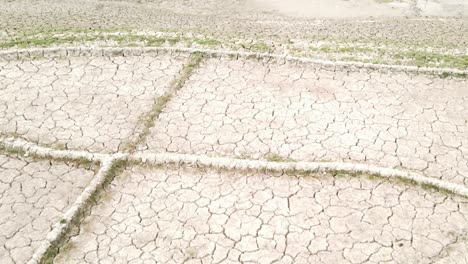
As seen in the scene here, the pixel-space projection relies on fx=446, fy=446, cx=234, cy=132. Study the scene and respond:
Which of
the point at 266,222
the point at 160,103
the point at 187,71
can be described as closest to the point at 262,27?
the point at 187,71

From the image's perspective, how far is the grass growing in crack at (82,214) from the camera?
488 cm

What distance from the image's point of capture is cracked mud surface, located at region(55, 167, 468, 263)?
4836 millimetres

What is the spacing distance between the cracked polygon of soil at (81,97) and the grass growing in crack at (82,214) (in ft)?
1.55

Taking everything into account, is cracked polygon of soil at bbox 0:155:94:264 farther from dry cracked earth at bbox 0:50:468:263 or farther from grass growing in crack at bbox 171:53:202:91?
grass growing in crack at bbox 171:53:202:91

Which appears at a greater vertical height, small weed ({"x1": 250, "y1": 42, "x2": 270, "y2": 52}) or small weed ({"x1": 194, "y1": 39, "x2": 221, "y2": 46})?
small weed ({"x1": 194, "y1": 39, "x2": 221, "y2": 46})

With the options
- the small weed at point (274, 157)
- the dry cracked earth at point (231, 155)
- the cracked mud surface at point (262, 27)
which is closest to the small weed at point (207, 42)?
the cracked mud surface at point (262, 27)

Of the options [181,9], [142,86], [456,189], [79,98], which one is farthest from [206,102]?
[181,9]

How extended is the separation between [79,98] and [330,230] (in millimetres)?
4912

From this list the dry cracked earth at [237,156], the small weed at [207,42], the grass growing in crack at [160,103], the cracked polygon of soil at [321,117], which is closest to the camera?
the dry cracked earth at [237,156]

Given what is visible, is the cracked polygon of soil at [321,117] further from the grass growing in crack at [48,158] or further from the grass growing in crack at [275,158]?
the grass growing in crack at [48,158]

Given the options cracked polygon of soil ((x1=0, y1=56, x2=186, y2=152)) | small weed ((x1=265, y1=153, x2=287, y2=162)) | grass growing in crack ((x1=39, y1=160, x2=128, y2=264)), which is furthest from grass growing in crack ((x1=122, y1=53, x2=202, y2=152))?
small weed ((x1=265, y1=153, x2=287, y2=162))

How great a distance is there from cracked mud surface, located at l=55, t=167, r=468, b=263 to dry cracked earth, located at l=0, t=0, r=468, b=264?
0.02 m

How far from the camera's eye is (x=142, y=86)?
26.4 feet

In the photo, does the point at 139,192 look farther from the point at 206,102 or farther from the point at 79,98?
the point at 79,98
